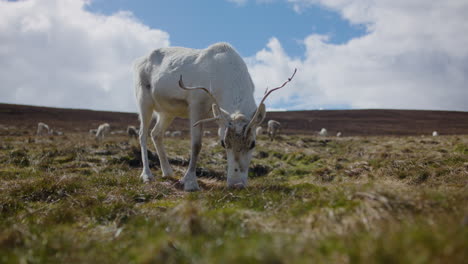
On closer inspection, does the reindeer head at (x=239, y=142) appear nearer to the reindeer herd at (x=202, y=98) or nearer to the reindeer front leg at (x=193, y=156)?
the reindeer herd at (x=202, y=98)

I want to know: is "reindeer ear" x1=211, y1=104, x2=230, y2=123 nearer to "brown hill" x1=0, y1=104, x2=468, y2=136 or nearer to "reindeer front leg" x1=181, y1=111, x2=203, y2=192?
"reindeer front leg" x1=181, y1=111, x2=203, y2=192

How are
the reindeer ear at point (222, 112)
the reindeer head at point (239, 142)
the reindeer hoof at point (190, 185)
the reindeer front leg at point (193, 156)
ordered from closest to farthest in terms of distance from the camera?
the reindeer head at point (239, 142) < the reindeer ear at point (222, 112) < the reindeer hoof at point (190, 185) < the reindeer front leg at point (193, 156)

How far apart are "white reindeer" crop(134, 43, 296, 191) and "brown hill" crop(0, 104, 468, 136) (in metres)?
53.5

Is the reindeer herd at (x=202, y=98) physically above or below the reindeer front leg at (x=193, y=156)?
above

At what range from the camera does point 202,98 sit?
6.93 m

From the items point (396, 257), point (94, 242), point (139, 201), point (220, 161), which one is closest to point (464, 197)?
point (396, 257)

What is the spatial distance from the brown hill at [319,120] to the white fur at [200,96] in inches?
2106

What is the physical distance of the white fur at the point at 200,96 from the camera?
223 inches

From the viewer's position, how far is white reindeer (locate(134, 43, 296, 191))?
5672 millimetres

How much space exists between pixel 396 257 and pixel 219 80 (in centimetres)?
550

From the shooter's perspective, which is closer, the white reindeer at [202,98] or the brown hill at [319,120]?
the white reindeer at [202,98]

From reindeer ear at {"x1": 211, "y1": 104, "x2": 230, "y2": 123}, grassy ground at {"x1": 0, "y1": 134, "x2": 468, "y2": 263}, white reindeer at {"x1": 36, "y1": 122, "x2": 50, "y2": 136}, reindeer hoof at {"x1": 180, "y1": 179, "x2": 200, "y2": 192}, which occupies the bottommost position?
white reindeer at {"x1": 36, "y1": 122, "x2": 50, "y2": 136}

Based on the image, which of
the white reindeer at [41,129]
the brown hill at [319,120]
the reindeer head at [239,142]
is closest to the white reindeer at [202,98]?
the reindeer head at [239,142]

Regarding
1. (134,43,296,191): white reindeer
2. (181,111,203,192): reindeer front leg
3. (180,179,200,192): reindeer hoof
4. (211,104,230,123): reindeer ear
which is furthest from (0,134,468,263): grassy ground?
(211,104,230,123): reindeer ear
